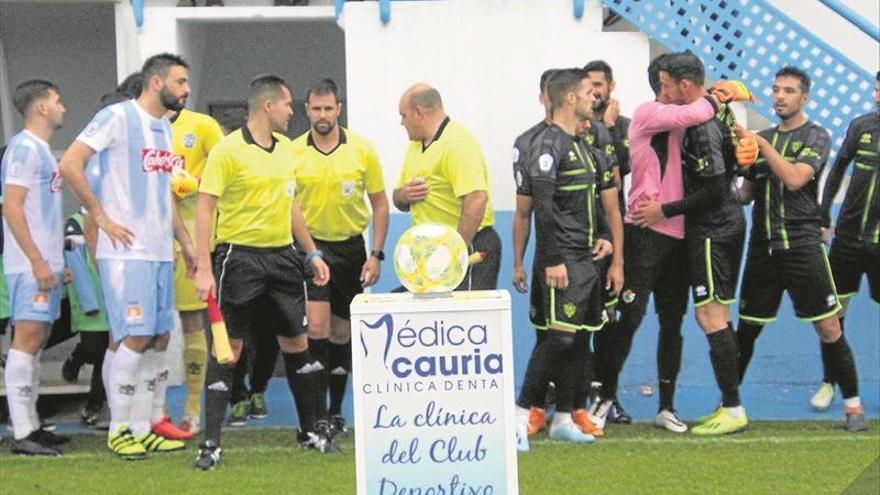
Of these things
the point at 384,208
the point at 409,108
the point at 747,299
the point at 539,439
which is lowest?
the point at 539,439

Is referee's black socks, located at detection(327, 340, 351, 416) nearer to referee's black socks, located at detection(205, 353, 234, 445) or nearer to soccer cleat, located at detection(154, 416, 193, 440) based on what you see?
soccer cleat, located at detection(154, 416, 193, 440)

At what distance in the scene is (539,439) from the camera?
28.3ft

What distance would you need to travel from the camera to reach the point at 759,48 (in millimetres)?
10812

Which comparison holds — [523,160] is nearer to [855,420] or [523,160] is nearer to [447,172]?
[447,172]

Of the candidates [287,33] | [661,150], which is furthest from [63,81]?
[661,150]

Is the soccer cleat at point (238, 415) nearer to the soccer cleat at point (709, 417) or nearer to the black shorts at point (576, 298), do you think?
the black shorts at point (576, 298)

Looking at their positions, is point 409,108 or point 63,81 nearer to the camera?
point 409,108

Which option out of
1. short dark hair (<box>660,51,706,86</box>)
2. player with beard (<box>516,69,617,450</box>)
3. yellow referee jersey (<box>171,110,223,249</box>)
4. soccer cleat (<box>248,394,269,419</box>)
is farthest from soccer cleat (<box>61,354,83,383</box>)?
short dark hair (<box>660,51,706,86</box>)

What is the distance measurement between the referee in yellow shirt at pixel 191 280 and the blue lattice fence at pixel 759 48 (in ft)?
10.4

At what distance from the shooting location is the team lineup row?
27.1ft

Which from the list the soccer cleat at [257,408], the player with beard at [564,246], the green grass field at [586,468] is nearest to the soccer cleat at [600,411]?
the green grass field at [586,468]

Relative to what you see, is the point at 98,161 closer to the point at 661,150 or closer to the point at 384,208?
the point at 384,208

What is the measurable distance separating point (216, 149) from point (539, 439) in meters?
2.37

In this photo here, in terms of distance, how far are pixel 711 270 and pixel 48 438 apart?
3.80 meters
